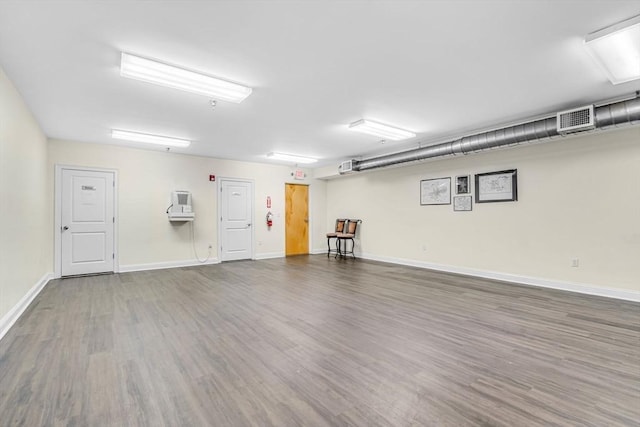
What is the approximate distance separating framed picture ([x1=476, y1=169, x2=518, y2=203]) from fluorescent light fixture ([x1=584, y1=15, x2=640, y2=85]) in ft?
7.80

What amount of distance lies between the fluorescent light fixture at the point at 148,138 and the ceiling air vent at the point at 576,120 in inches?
234

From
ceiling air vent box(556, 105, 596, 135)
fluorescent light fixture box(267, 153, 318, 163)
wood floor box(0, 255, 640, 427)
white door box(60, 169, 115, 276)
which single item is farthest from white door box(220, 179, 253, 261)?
ceiling air vent box(556, 105, 596, 135)

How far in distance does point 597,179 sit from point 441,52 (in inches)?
139

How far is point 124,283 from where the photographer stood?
198 inches

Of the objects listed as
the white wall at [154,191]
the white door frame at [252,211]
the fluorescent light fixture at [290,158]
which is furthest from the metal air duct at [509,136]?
the white wall at [154,191]

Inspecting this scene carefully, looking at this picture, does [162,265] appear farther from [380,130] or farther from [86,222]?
[380,130]

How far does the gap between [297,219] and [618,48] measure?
7276mm

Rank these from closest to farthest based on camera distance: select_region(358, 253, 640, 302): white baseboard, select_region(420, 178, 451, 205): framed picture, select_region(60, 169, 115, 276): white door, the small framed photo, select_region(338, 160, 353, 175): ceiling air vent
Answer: select_region(358, 253, 640, 302): white baseboard
select_region(60, 169, 115, 276): white door
the small framed photo
select_region(420, 178, 451, 205): framed picture
select_region(338, 160, 353, 175): ceiling air vent

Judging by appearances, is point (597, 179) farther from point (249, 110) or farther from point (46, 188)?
point (46, 188)

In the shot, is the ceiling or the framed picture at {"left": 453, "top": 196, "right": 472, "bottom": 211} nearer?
the ceiling

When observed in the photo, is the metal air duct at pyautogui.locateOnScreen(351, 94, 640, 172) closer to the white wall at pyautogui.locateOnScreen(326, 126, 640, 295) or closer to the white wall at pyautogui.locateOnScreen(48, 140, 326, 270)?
the white wall at pyautogui.locateOnScreen(326, 126, 640, 295)

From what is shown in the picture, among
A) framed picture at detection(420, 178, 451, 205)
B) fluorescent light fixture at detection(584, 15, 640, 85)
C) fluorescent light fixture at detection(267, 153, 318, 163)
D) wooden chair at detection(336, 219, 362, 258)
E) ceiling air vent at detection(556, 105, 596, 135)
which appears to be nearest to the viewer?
fluorescent light fixture at detection(584, 15, 640, 85)

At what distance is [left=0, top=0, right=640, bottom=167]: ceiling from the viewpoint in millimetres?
2088

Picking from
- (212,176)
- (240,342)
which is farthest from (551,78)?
(212,176)
